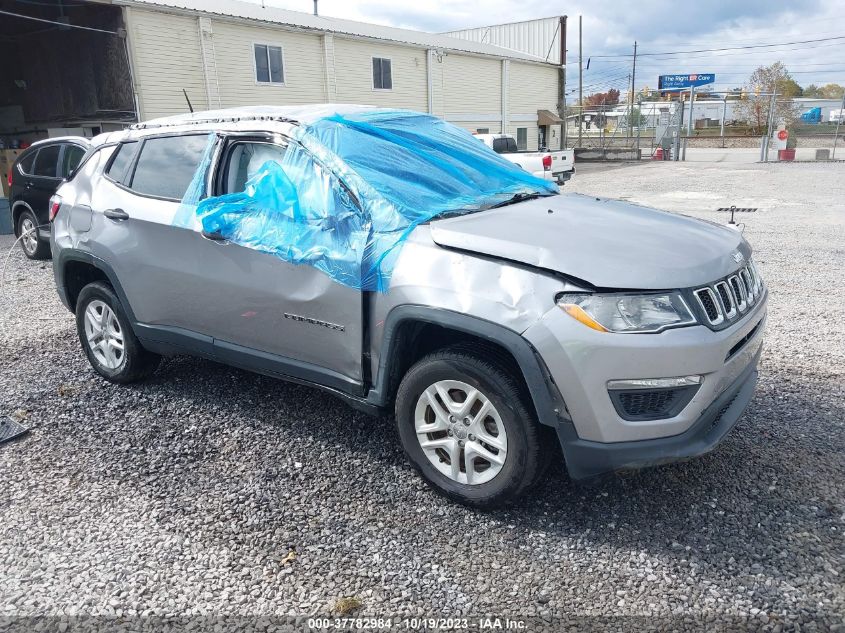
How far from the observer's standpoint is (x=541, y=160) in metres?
16.5

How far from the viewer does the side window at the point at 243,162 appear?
3.79 meters

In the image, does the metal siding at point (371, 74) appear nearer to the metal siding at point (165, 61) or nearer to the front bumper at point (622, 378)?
the metal siding at point (165, 61)

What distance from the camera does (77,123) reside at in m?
19.0

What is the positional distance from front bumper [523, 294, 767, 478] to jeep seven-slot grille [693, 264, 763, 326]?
0.08 metres

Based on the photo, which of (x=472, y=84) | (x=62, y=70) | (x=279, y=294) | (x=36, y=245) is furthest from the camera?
(x=472, y=84)

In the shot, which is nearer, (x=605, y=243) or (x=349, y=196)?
(x=605, y=243)

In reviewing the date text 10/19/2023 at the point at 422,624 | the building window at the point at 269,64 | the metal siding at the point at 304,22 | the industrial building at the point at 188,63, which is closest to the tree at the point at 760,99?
the metal siding at the point at 304,22

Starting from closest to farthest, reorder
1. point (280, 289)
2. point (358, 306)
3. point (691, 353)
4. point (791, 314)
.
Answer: point (691, 353), point (358, 306), point (280, 289), point (791, 314)

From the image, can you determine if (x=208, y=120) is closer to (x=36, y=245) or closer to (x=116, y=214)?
(x=116, y=214)

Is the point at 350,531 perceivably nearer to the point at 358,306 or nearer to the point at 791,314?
the point at 358,306

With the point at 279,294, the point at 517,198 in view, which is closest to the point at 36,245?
the point at 279,294

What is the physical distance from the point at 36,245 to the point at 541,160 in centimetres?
1120

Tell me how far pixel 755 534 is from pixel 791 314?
375 cm

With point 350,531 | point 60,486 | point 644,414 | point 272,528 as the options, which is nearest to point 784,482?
point 644,414
